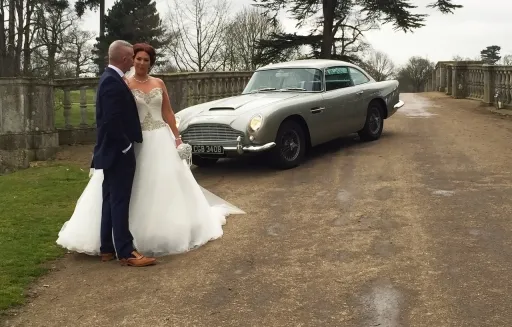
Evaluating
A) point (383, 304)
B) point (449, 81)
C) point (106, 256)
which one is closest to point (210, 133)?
point (106, 256)

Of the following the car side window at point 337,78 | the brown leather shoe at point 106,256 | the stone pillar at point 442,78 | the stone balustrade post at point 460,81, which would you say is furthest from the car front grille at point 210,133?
the stone pillar at point 442,78

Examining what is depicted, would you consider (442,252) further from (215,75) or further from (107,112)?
(215,75)

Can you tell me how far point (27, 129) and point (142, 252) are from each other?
6627 mm

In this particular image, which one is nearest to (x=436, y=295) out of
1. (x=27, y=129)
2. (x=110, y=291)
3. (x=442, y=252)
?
(x=442, y=252)

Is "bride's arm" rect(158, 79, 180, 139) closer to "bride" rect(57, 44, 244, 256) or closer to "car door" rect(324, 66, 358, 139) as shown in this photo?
"bride" rect(57, 44, 244, 256)

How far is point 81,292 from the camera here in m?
4.52

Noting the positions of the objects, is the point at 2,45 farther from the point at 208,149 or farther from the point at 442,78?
the point at 442,78

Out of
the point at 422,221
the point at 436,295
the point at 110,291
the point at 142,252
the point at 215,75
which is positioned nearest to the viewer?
the point at 436,295

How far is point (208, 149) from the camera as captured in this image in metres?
8.75

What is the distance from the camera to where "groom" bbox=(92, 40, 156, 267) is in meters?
4.87

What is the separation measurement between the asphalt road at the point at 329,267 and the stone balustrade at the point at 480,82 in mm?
9876

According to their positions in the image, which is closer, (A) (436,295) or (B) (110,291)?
(A) (436,295)

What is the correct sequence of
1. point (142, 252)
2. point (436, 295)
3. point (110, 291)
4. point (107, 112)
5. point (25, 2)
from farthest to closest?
point (25, 2), point (142, 252), point (107, 112), point (110, 291), point (436, 295)

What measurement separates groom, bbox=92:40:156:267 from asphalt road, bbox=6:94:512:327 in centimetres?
23
